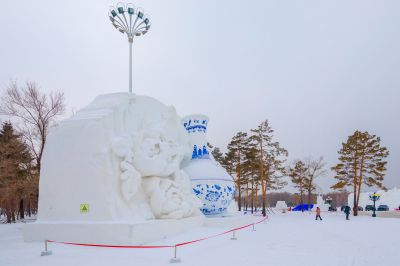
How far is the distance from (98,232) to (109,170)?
1.46 m

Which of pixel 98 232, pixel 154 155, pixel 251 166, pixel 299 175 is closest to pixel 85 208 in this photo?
pixel 98 232

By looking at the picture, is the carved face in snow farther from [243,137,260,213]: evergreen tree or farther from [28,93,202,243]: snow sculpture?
[243,137,260,213]: evergreen tree

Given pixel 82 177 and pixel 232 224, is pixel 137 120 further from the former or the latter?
pixel 232 224

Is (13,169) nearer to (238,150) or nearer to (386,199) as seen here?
(238,150)

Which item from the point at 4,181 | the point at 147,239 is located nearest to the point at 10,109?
the point at 4,181

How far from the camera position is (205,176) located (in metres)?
12.4

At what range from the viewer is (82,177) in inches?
311

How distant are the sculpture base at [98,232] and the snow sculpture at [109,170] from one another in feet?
0.90

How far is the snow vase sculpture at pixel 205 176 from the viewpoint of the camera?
12.4 metres

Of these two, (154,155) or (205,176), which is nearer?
(154,155)

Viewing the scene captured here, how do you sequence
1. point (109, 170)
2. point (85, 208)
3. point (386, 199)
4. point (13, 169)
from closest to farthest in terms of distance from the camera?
point (85, 208) < point (109, 170) < point (13, 169) < point (386, 199)

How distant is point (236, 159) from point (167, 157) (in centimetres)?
2116

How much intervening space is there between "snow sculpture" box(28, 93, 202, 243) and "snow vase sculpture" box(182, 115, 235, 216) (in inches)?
106

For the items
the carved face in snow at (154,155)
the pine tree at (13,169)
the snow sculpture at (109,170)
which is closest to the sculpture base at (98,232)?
the snow sculpture at (109,170)
